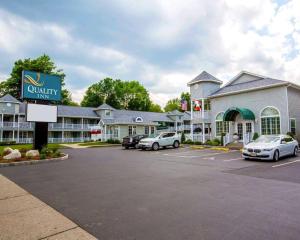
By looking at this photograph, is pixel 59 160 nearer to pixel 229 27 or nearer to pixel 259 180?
pixel 259 180

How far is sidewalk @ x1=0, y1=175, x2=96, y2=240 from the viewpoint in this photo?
3500mm

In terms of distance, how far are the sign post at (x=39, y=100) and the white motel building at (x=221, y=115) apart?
14.4m

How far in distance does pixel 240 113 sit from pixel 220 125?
3866 millimetres

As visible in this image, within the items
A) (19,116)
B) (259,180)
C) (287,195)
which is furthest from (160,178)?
(19,116)

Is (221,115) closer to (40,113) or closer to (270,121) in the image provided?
Result: (270,121)

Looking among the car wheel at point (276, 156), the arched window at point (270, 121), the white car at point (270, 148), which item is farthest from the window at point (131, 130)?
the car wheel at point (276, 156)

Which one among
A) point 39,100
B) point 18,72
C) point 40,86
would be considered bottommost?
point 39,100

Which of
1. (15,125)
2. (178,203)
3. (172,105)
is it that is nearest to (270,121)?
(178,203)

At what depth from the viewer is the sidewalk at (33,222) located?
3.50 metres

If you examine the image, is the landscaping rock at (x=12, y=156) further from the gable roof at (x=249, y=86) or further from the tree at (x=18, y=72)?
the tree at (x=18, y=72)

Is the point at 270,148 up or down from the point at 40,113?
down

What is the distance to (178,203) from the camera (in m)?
5.03

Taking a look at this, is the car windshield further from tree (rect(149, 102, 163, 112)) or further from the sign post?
tree (rect(149, 102, 163, 112))

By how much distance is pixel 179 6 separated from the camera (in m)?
12.4
